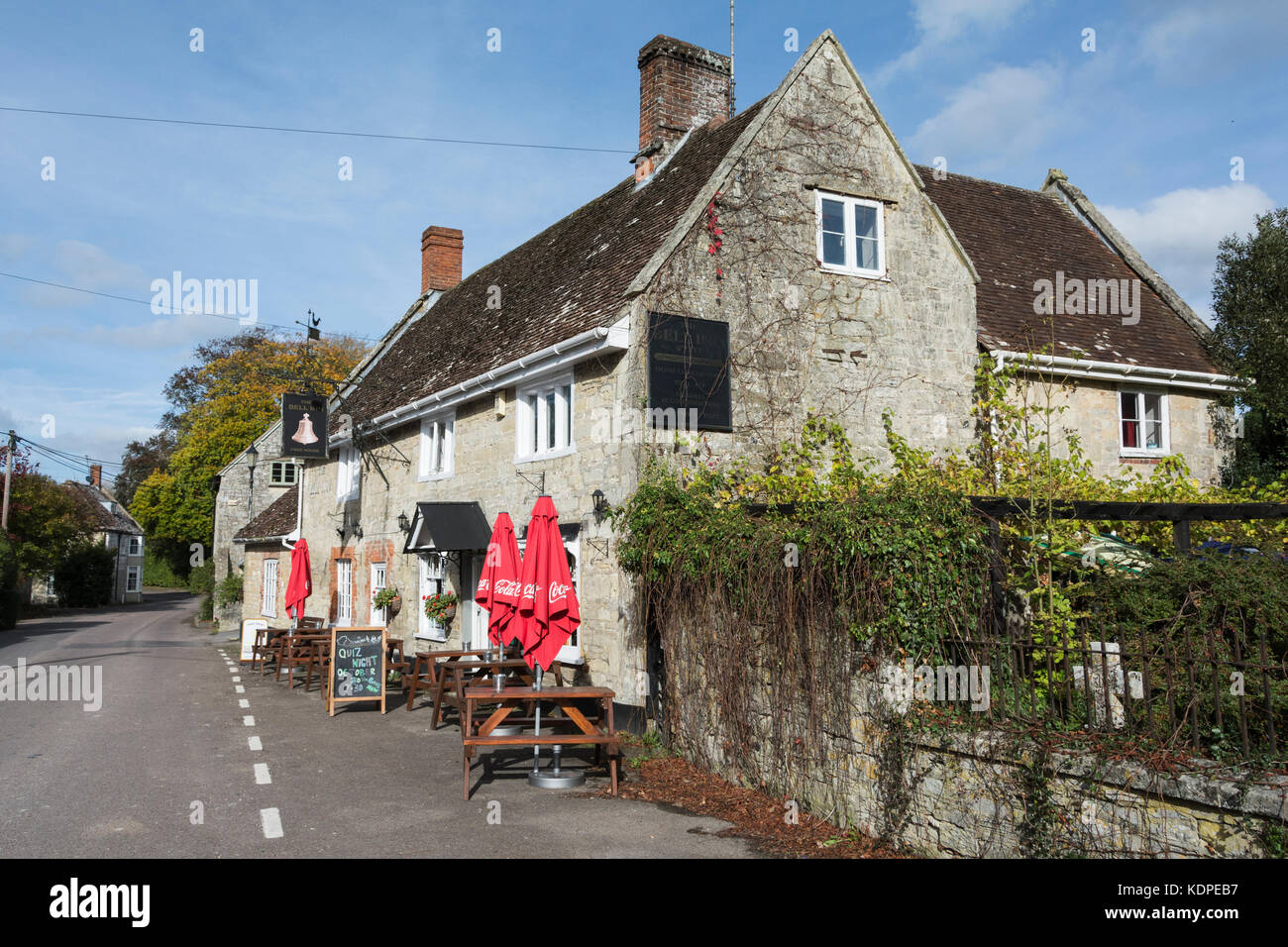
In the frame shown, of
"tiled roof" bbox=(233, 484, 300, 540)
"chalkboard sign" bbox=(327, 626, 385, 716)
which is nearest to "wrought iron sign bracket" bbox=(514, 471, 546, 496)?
"chalkboard sign" bbox=(327, 626, 385, 716)

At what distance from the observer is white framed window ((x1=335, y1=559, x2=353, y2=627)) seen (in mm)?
20766

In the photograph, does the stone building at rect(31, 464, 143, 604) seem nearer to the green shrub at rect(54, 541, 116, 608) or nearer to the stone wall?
the green shrub at rect(54, 541, 116, 608)

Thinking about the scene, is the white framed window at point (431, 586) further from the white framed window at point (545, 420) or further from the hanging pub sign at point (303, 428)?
the hanging pub sign at point (303, 428)

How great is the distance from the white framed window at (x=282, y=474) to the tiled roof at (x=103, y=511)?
23.4 metres

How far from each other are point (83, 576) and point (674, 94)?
50.4 m

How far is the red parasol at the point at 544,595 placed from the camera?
9.41 m

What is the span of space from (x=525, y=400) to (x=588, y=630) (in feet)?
12.7

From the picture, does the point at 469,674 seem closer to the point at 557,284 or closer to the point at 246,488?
the point at 557,284

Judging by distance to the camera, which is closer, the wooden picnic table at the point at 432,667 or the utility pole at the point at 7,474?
the wooden picnic table at the point at 432,667

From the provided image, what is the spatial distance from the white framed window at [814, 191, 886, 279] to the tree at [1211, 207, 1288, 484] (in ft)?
27.4

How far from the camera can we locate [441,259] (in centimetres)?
2583

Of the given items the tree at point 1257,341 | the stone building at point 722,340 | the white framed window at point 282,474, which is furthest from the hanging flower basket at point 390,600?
the white framed window at point 282,474
